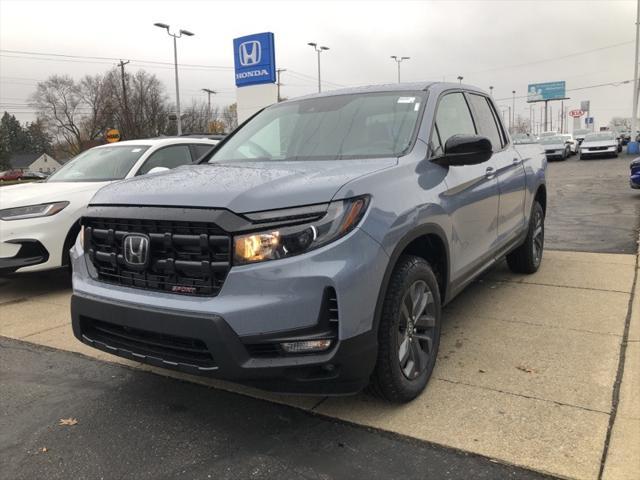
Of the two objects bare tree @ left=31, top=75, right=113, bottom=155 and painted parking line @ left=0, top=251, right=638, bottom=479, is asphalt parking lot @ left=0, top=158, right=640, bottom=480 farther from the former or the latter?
bare tree @ left=31, top=75, right=113, bottom=155

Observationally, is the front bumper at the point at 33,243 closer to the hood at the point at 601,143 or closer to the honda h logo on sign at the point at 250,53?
the honda h logo on sign at the point at 250,53

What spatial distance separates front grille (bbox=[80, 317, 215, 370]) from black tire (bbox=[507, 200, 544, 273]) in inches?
161

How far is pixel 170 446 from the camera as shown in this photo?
9.52ft

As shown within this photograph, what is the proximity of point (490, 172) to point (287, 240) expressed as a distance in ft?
7.86

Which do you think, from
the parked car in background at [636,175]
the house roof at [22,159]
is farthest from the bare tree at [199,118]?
the parked car in background at [636,175]

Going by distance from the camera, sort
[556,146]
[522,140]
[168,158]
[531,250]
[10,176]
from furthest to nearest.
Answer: [10,176] < [556,146] < [522,140] < [168,158] < [531,250]

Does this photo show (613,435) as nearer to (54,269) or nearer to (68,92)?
(54,269)

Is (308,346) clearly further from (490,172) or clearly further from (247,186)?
(490,172)

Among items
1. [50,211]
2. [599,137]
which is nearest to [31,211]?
[50,211]

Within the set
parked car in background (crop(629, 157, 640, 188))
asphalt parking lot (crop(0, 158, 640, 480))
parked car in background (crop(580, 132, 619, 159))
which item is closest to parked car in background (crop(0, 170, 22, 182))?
parked car in background (crop(580, 132, 619, 159))

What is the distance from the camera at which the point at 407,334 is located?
3141 mm

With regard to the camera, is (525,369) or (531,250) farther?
(531,250)

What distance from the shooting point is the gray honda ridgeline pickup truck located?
257 cm

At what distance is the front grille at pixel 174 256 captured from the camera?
2662 mm
